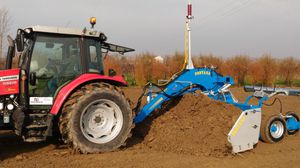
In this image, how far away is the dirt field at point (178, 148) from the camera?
17.4 feet

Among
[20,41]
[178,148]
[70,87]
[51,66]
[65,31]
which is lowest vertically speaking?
[178,148]

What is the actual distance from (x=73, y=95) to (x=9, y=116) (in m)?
1.08

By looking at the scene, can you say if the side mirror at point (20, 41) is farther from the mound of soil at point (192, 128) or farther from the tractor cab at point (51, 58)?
the mound of soil at point (192, 128)

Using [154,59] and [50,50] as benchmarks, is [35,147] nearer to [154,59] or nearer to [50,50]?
[50,50]

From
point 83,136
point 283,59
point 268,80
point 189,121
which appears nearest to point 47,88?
point 83,136

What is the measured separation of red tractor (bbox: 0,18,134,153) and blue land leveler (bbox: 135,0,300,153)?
109 centimetres

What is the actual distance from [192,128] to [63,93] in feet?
8.31

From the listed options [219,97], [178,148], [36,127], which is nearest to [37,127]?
[36,127]

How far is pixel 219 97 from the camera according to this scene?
24.9 ft

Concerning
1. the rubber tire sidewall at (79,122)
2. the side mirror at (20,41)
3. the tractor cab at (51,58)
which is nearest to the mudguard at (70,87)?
the tractor cab at (51,58)

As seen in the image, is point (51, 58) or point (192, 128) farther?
point (192, 128)

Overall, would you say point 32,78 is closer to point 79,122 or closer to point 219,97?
point 79,122

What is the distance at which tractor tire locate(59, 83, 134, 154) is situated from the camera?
5.57 m

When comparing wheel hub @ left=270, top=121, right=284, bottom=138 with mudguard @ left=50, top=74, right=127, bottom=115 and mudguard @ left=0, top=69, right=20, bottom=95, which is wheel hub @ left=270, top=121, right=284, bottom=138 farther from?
mudguard @ left=0, top=69, right=20, bottom=95
